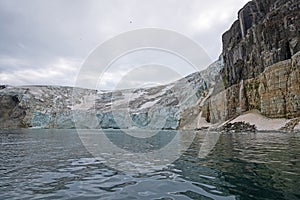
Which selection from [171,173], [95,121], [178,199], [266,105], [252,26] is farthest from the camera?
[95,121]

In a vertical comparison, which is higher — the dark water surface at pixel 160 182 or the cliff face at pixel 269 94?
the cliff face at pixel 269 94

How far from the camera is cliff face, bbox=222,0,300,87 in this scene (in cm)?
5491

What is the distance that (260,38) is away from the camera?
2468 inches

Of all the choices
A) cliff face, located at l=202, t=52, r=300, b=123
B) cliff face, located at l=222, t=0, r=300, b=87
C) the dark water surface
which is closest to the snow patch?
cliff face, located at l=202, t=52, r=300, b=123

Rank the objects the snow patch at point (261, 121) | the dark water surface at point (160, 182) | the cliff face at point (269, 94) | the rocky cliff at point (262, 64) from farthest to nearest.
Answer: the rocky cliff at point (262, 64) → the snow patch at point (261, 121) → the cliff face at point (269, 94) → the dark water surface at point (160, 182)

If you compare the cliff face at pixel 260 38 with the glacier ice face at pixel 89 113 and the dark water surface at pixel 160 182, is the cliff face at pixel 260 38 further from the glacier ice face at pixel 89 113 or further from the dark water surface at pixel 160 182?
the dark water surface at pixel 160 182

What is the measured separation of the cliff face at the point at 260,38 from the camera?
5491 cm

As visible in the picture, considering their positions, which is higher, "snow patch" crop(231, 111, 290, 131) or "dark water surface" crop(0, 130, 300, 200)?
"snow patch" crop(231, 111, 290, 131)

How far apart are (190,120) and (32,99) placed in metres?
91.9

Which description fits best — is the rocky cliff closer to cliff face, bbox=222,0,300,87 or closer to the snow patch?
cliff face, bbox=222,0,300,87

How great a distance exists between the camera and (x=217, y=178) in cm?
1002

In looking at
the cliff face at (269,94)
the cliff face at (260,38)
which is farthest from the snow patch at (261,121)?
the cliff face at (260,38)

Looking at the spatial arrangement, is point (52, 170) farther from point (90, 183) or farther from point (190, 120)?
point (190, 120)

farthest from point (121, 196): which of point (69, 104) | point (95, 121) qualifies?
point (69, 104)
